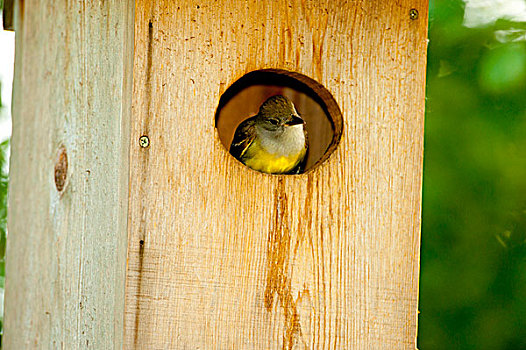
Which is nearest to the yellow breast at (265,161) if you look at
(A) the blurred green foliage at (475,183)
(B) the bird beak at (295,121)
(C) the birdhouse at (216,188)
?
(B) the bird beak at (295,121)

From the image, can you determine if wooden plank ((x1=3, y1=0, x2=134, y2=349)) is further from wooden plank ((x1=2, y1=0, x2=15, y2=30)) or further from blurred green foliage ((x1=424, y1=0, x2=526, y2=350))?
blurred green foliage ((x1=424, y1=0, x2=526, y2=350))

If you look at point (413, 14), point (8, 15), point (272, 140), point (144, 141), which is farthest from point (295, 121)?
point (8, 15)

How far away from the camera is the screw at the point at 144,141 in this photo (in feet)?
7.45

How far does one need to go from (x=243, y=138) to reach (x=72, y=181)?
1132 mm

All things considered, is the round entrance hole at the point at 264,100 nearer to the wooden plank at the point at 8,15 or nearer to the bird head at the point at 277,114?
the bird head at the point at 277,114

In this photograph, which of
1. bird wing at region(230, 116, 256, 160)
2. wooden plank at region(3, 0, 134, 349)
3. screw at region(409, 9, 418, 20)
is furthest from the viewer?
bird wing at region(230, 116, 256, 160)

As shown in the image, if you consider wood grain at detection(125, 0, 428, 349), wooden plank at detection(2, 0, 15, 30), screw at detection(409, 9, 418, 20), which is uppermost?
wooden plank at detection(2, 0, 15, 30)

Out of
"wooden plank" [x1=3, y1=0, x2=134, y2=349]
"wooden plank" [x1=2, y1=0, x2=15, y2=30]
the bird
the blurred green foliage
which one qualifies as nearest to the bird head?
the bird

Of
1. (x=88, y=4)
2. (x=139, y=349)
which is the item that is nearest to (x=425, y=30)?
(x=88, y=4)

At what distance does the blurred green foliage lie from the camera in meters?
3.17

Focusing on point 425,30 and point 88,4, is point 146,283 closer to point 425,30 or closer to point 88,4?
point 88,4

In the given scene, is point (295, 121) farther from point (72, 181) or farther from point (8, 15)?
point (8, 15)

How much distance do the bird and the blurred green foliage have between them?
0.61 meters

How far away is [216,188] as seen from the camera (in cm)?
233
